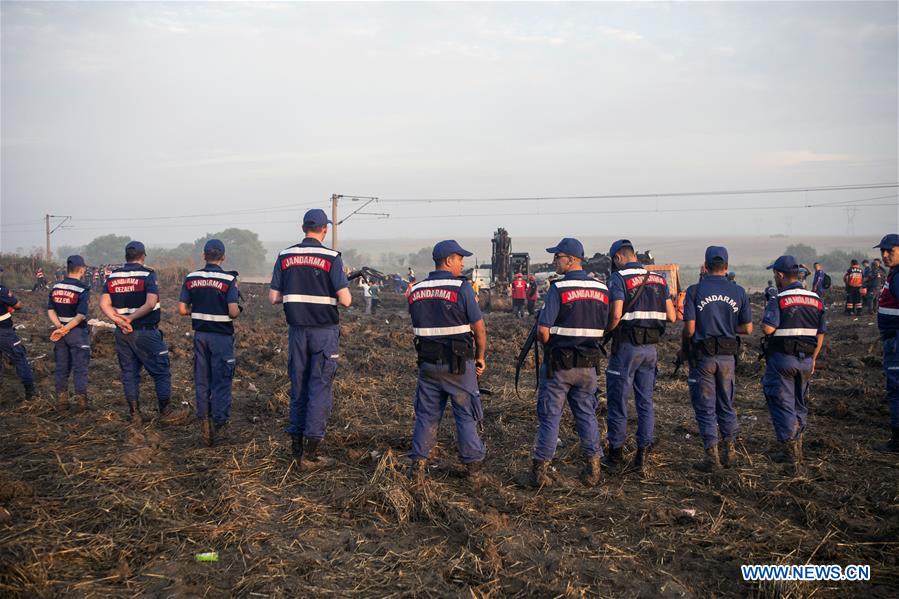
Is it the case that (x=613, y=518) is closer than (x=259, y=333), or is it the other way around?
(x=613, y=518)

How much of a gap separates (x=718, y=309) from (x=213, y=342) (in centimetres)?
494

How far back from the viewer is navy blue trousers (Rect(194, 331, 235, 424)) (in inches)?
249

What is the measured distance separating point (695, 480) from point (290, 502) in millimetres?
3398

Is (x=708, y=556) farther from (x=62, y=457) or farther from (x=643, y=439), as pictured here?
(x=62, y=457)

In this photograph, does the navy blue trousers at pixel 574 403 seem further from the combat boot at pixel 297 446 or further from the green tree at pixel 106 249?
the green tree at pixel 106 249

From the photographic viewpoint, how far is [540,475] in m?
5.18

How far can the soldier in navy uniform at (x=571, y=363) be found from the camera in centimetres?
523

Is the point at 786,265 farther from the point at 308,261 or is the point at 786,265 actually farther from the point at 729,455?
the point at 308,261

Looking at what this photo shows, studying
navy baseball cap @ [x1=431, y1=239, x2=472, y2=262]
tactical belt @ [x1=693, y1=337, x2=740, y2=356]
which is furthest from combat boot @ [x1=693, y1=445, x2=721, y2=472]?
navy baseball cap @ [x1=431, y1=239, x2=472, y2=262]

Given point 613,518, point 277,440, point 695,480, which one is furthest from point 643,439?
point 277,440

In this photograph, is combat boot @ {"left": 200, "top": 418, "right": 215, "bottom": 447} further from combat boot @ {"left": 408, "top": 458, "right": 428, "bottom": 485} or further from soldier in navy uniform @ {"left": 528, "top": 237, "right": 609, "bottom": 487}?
soldier in navy uniform @ {"left": 528, "top": 237, "right": 609, "bottom": 487}

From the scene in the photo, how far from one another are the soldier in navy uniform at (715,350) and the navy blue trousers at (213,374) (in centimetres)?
457

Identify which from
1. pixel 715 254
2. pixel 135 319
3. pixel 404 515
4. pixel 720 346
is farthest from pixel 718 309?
pixel 135 319

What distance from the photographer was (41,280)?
101 ft
